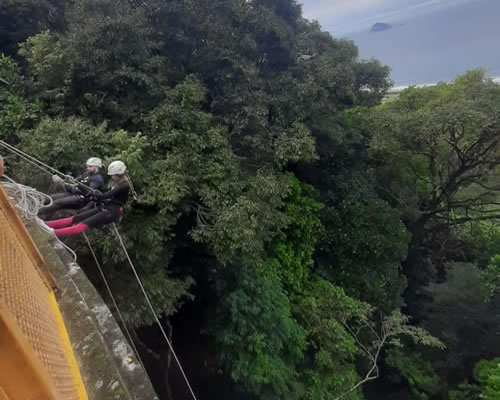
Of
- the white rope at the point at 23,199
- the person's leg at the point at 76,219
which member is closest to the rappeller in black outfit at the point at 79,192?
the person's leg at the point at 76,219

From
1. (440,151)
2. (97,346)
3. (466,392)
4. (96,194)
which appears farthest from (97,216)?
(440,151)

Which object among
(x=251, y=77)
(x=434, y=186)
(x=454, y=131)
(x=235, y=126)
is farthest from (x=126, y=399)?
(x=434, y=186)

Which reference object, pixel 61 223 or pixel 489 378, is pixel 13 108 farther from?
pixel 489 378

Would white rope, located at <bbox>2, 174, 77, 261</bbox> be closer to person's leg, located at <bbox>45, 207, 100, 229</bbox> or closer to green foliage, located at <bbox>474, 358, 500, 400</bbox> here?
person's leg, located at <bbox>45, 207, 100, 229</bbox>

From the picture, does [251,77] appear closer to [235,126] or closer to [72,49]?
[235,126]

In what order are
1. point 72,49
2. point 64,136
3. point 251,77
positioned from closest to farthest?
point 64,136 < point 72,49 < point 251,77

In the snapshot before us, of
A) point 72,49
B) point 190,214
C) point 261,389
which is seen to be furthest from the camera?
point 190,214
